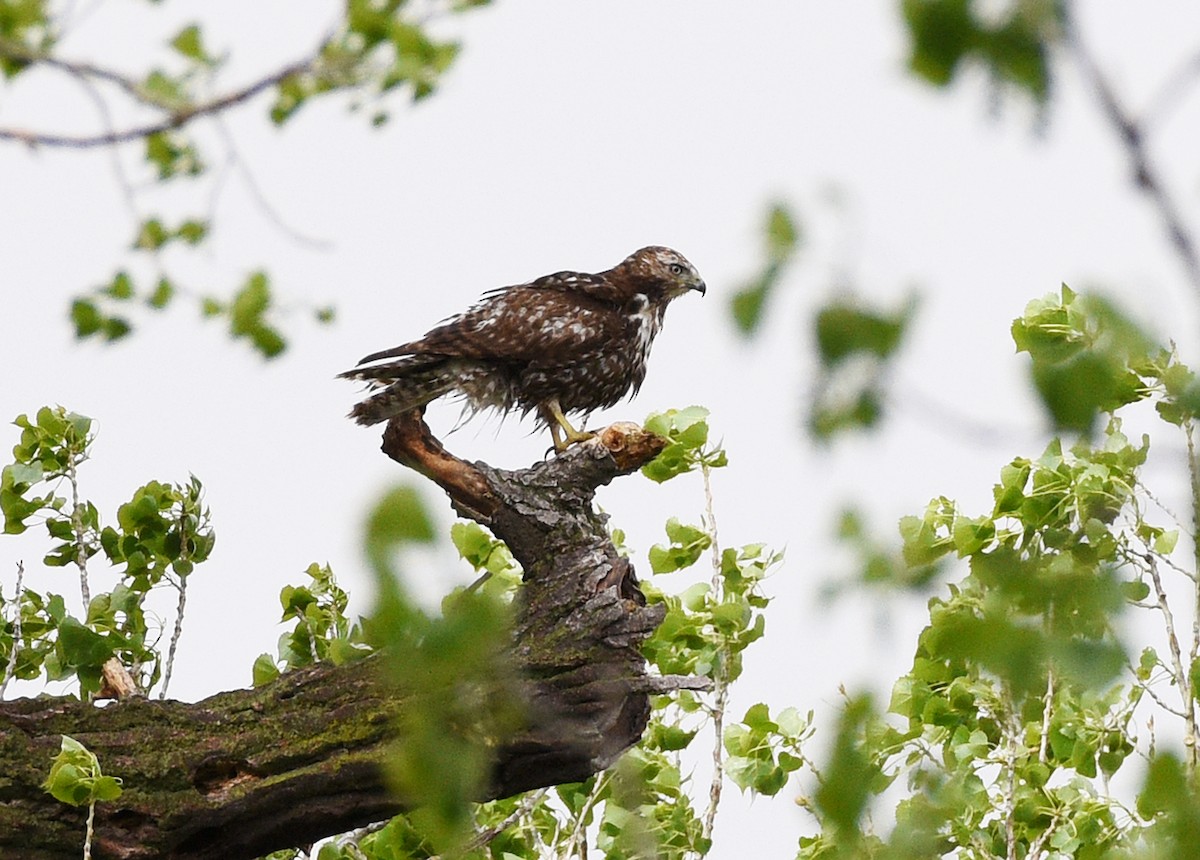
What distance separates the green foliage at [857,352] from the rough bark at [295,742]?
2.60m

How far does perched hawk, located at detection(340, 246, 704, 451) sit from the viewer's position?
220 inches

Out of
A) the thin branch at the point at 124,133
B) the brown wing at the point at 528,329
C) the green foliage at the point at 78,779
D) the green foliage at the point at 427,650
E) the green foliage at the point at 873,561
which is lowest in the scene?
the green foliage at the point at 427,650

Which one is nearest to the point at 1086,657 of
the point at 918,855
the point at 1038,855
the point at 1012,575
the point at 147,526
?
the point at 1012,575

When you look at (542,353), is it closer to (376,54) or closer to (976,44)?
(376,54)

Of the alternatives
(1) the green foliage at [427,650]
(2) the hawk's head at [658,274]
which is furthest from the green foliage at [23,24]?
(2) the hawk's head at [658,274]

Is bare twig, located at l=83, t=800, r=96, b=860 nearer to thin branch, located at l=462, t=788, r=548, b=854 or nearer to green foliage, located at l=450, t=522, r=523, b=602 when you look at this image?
thin branch, located at l=462, t=788, r=548, b=854

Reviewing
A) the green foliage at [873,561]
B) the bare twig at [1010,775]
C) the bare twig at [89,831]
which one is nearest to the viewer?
the green foliage at [873,561]

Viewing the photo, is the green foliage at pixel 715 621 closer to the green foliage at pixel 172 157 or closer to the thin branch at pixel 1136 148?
the green foliage at pixel 172 157

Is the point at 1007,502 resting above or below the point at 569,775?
above

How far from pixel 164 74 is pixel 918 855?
194cm

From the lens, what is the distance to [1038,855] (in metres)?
5.11

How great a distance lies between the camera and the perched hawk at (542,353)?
559 cm

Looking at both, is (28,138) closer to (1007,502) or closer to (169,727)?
(169,727)

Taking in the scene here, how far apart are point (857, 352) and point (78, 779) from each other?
3.00 metres
